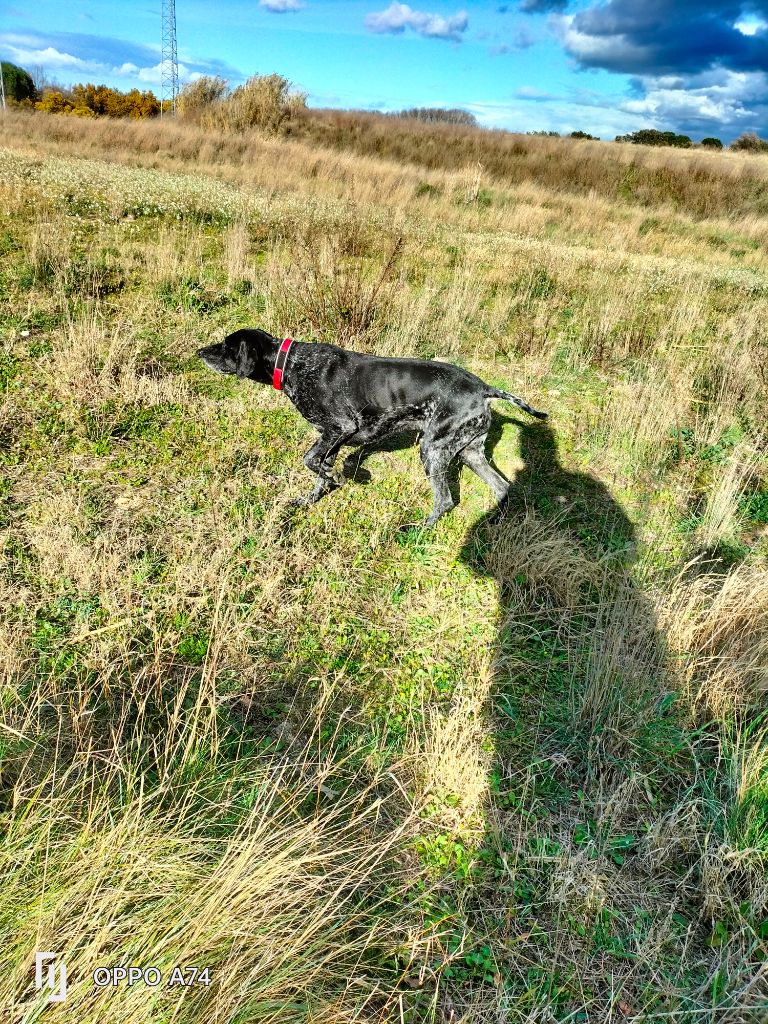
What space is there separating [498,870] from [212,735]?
53.9 inches

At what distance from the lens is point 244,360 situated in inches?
171

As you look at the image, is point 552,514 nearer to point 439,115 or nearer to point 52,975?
point 52,975

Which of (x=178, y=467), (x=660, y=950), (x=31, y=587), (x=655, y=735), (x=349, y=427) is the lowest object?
(x=660, y=950)

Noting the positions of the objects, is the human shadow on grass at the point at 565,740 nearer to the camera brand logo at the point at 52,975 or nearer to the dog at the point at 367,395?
the dog at the point at 367,395

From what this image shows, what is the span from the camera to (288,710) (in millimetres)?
2945

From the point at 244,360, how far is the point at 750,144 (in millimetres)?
49426

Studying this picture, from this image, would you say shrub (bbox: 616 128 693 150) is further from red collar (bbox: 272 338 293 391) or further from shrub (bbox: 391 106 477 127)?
red collar (bbox: 272 338 293 391)

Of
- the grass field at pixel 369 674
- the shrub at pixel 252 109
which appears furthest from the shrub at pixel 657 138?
the grass field at pixel 369 674

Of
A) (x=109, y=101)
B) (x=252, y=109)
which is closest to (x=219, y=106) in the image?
(x=252, y=109)

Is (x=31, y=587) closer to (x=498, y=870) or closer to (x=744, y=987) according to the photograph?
(x=498, y=870)

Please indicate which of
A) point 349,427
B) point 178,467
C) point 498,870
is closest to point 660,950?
point 498,870

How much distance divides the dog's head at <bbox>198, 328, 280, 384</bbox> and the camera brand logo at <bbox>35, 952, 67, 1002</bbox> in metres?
3.62

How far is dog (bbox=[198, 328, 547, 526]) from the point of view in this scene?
168 inches

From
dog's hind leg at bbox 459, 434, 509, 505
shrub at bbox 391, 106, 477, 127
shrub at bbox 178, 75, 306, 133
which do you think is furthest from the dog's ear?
shrub at bbox 391, 106, 477, 127
